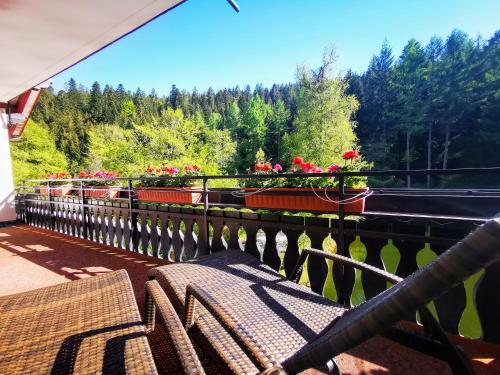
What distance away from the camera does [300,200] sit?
8.19 feet

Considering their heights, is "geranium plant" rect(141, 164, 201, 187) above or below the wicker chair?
above

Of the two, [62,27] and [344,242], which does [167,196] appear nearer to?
[62,27]

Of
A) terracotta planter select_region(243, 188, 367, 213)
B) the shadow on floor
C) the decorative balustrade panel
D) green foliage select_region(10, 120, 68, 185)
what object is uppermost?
green foliage select_region(10, 120, 68, 185)

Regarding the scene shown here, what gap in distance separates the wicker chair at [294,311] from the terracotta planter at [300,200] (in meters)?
0.76

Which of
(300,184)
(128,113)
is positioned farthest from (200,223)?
(128,113)

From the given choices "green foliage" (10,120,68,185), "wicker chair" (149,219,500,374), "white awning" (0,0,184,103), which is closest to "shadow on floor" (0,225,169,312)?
"wicker chair" (149,219,500,374)

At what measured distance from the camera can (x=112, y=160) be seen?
1994 centimetres

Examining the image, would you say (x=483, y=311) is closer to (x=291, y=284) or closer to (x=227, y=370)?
(x=291, y=284)

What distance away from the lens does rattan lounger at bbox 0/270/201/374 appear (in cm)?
84

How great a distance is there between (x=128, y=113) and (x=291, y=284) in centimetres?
4315

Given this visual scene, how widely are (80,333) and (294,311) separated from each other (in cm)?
86

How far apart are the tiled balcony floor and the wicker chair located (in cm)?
45

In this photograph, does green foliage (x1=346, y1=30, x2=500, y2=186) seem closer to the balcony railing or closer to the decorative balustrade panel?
the balcony railing

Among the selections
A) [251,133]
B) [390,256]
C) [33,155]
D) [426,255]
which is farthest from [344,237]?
[251,133]
